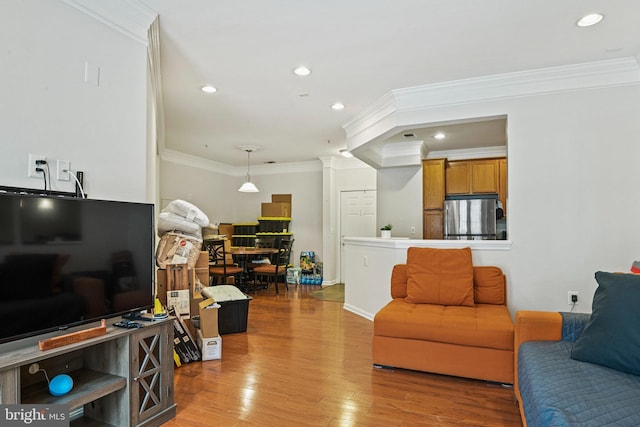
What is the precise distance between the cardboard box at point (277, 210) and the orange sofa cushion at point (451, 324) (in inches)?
207

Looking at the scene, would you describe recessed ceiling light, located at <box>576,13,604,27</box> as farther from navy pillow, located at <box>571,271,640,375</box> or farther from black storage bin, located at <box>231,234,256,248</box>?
black storage bin, located at <box>231,234,256,248</box>

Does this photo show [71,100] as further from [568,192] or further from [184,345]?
[568,192]

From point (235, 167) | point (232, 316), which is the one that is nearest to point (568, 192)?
point (232, 316)

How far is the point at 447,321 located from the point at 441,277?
611mm

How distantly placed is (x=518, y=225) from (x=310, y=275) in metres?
5.06

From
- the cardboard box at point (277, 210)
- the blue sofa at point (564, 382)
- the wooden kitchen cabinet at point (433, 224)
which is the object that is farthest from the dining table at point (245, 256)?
the blue sofa at point (564, 382)

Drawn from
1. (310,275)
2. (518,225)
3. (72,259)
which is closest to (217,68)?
(72,259)

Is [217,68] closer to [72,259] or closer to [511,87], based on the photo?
[72,259]

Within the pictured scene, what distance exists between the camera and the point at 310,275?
26.6 ft

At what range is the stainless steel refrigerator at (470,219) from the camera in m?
6.12

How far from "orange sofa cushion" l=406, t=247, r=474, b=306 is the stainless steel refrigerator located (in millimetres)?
2691

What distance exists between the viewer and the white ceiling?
8.37 feet

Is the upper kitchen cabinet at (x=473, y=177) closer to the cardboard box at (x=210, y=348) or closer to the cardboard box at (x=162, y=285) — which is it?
the cardboard box at (x=210, y=348)

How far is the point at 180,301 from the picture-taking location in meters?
3.65
